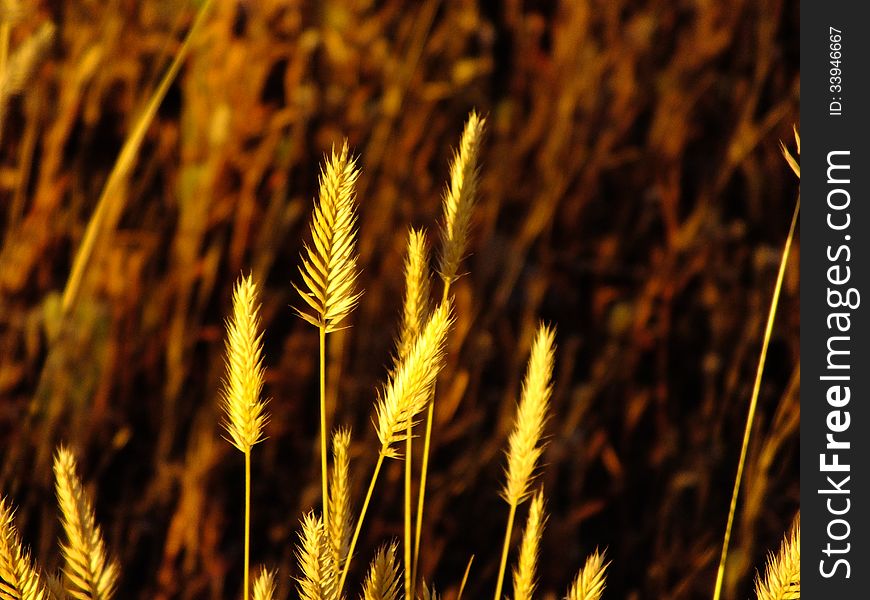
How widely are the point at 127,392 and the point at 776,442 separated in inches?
43.8

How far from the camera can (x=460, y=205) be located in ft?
2.65

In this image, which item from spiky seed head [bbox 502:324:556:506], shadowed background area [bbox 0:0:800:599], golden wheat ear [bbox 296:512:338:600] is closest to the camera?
golden wheat ear [bbox 296:512:338:600]

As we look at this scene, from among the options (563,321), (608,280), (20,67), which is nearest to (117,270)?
(20,67)

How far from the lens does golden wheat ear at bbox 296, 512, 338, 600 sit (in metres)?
0.67

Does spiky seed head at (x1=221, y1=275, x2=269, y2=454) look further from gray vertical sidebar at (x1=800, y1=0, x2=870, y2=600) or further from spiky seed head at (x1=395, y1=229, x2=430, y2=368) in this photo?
gray vertical sidebar at (x1=800, y1=0, x2=870, y2=600)

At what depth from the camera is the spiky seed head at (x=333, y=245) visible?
695 millimetres

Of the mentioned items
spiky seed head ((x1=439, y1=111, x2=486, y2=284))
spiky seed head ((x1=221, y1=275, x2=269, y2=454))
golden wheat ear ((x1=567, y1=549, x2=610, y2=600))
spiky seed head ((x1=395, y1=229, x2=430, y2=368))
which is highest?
spiky seed head ((x1=439, y1=111, x2=486, y2=284))

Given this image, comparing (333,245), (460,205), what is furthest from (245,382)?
(460,205)

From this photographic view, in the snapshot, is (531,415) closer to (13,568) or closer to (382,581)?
(382,581)

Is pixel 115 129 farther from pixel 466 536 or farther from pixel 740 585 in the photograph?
pixel 740 585

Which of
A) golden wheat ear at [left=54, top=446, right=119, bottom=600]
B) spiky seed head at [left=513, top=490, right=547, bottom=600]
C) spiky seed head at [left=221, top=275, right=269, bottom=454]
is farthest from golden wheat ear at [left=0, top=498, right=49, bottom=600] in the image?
spiky seed head at [left=513, top=490, right=547, bottom=600]

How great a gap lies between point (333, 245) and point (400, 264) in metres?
1.08

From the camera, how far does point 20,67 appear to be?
1010 millimetres

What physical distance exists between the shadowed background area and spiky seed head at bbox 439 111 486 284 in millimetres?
727
